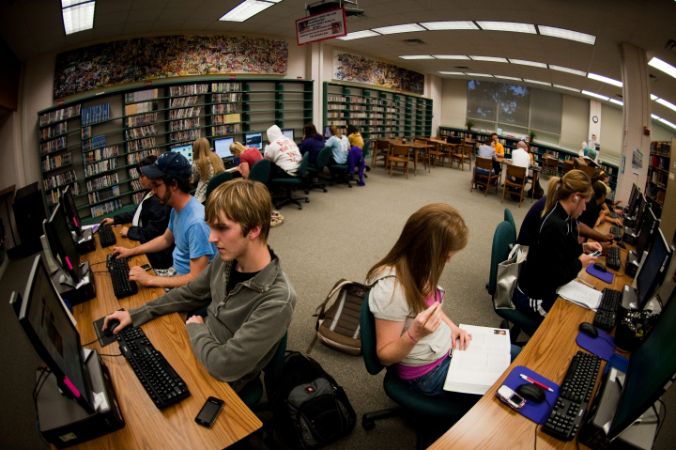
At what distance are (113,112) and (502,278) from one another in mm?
5974

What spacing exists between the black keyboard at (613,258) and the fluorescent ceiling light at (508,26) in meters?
4.25

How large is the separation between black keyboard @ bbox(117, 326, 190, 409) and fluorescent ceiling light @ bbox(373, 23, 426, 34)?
658cm

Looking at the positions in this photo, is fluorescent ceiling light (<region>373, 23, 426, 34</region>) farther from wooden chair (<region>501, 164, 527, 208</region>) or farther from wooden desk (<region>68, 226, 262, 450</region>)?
wooden desk (<region>68, 226, 262, 450</region>)

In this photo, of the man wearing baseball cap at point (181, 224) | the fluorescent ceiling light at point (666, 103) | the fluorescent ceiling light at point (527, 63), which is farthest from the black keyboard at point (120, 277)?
the fluorescent ceiling light at point (666, 103)

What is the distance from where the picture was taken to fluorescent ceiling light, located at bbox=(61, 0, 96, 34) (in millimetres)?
3500

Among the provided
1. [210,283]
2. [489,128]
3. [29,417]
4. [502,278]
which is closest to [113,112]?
[29,417]

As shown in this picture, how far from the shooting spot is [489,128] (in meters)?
14.6

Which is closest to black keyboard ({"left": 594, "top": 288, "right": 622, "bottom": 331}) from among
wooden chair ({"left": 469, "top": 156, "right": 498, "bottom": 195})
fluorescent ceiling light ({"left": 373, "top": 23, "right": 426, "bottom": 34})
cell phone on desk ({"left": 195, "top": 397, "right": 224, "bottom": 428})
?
cell phone on desk ({"left": 195, "top": 397, "right": 224, "bottom": 428})

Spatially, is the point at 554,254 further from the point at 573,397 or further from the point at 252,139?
the point at 252,139

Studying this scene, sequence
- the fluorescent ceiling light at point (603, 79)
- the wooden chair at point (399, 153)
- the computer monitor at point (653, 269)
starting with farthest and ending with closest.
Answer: the wooden chair at point (399, 153), the fluorescent ceiling light at point (603, 79), the computer monitor at point (653, 269)

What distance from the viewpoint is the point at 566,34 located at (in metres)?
5.36

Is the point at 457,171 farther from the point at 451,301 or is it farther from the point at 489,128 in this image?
the point at 451,301

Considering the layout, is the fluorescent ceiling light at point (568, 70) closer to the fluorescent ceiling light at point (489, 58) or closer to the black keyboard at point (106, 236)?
the fluorescent ceiling light at point (489, 58)

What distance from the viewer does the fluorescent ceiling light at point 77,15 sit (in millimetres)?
3500
